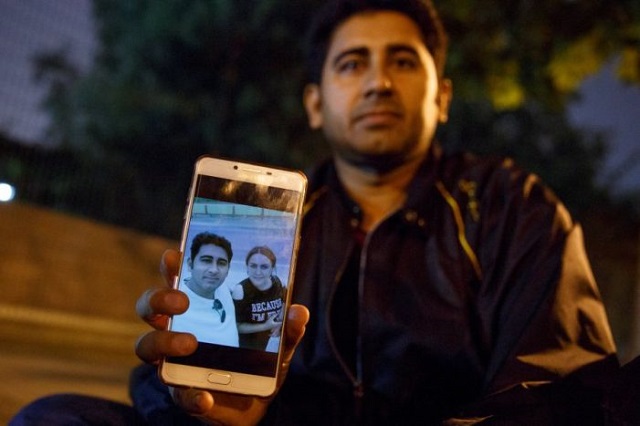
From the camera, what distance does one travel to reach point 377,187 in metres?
2.28

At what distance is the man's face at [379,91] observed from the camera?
2.15m

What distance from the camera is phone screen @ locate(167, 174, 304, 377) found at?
1447mm

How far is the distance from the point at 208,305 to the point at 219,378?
159 millimetres

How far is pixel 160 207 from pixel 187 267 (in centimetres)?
695

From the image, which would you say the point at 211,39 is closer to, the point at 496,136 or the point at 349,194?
the point at 349,194

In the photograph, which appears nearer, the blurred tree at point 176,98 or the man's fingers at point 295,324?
the man's fingers at point 295,324

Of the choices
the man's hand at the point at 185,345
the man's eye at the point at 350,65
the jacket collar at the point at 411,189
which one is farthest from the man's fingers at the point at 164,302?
the man's eye at the point at 350,65

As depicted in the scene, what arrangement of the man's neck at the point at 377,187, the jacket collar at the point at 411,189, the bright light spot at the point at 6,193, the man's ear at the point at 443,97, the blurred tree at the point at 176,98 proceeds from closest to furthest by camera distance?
the jacket collar at the point at 411,189 < the man's neck at the point at 377,187 < the man's ear at the point at 443,97 < the bright light spot at the point at 6,193 < the blurred tree at the point at 176,98

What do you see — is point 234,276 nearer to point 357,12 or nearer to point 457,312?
point 457,312

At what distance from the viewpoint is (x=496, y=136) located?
15289 millimetres

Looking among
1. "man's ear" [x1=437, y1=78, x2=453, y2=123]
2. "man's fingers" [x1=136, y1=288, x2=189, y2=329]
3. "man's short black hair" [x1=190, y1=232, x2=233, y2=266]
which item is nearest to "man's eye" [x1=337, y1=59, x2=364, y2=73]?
"man's ear" [x1=437, y1=78, x2=453, y2=123]

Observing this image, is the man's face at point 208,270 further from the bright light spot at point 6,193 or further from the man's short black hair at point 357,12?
the bright light spot at point 6,193

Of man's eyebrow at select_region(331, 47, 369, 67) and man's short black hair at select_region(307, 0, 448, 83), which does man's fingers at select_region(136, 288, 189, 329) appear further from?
man's short black hair at select_region(307, 0, 448, 83)

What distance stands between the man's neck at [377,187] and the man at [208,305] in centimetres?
83
